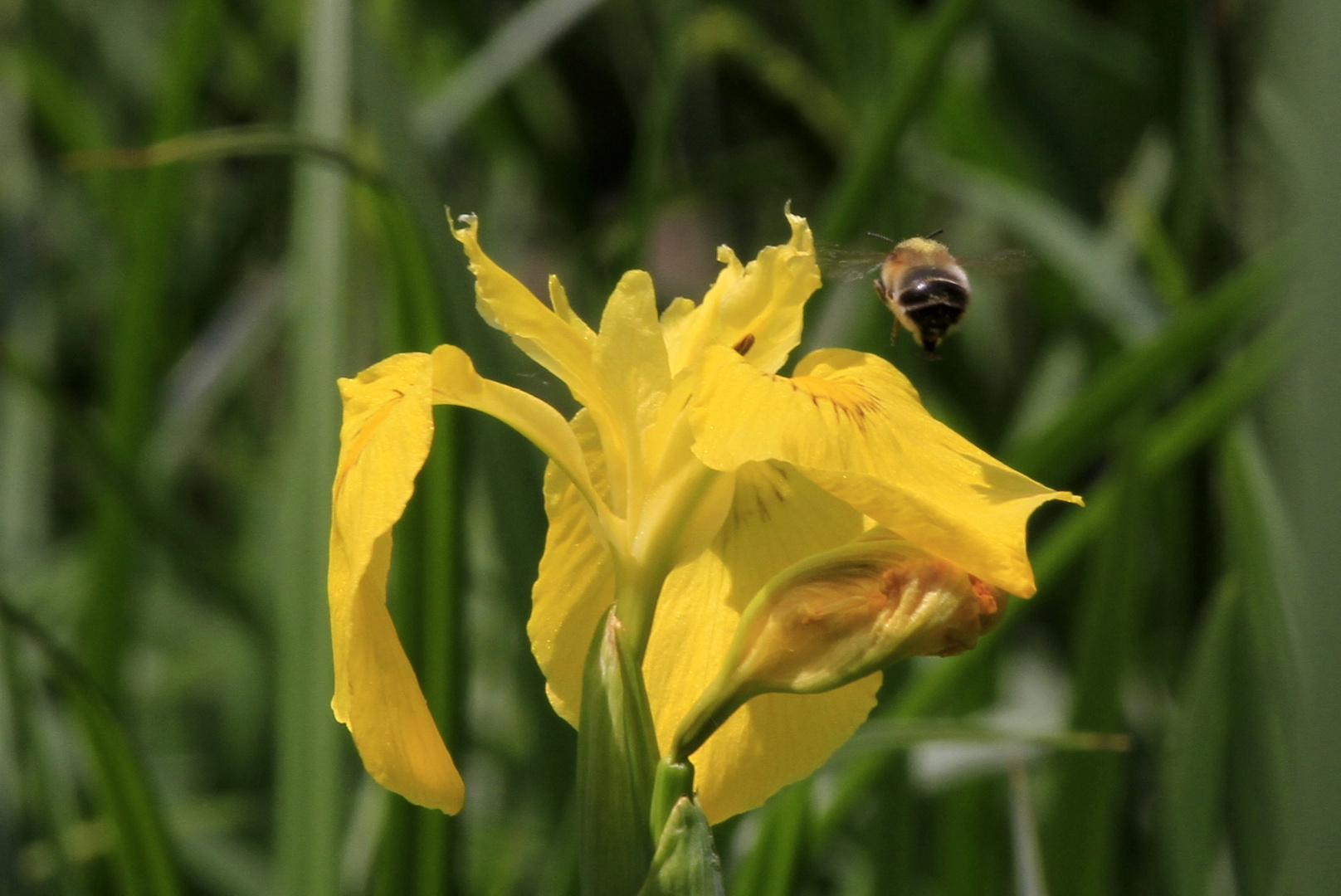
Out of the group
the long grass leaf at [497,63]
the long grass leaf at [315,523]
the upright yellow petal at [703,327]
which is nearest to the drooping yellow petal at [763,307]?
the upright yellow petal at [703,327]

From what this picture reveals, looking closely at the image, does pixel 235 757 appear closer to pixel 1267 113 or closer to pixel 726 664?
pixel 726 664

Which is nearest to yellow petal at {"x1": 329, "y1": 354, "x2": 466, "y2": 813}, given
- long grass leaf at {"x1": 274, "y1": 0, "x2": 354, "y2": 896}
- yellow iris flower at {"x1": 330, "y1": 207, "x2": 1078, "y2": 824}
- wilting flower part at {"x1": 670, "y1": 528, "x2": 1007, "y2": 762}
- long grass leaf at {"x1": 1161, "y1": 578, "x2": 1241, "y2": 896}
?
yellow iris flower at {"x1": 330, "y1": 207, "x2": 1078, "y2": 824}

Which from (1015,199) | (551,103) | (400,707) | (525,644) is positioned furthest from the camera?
(551,103)

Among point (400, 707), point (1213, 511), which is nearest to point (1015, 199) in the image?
point (1213, 511)

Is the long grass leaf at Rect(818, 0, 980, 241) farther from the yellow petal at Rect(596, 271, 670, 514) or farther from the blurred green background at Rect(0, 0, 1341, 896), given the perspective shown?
the yellow petal at Rect(596, 271, 670, 514)

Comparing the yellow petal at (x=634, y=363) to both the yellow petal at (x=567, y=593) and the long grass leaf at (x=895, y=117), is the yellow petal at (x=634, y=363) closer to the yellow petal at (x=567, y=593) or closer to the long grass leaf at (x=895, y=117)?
the yellow petal at (x=567, y=593)

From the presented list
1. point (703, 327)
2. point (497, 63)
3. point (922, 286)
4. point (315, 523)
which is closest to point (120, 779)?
point (315, 523)

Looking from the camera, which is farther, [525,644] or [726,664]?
[525,644]
